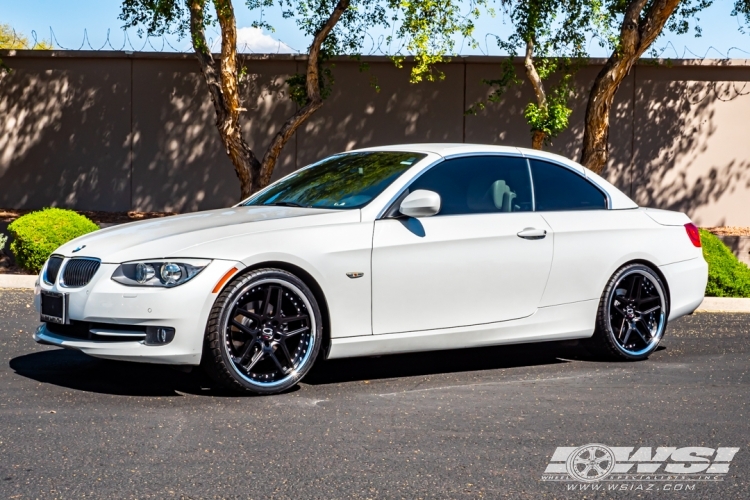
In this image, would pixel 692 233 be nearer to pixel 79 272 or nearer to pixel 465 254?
pixel 465 254

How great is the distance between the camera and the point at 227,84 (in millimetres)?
15641

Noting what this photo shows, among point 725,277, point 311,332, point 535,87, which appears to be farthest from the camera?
point 535,87

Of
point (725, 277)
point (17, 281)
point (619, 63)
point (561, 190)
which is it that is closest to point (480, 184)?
point (561, 190)

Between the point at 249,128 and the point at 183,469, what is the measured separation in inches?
566

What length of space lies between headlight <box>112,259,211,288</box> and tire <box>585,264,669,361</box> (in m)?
3.17

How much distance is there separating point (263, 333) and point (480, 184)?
6.60 feet

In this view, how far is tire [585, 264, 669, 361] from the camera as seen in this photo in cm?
771

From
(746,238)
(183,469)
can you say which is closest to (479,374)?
(183,469)

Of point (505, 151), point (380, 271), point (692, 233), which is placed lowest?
point (380, 271)

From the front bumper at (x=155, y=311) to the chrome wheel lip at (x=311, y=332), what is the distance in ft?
0.42

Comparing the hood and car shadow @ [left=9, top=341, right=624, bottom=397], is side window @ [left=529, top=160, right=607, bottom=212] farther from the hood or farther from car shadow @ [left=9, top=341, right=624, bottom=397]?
the hood

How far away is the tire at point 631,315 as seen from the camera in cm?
771

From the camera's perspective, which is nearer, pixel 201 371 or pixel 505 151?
pixel 201 371

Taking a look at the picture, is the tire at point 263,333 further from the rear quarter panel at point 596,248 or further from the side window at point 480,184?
the rear quarter panel at point 596,248
